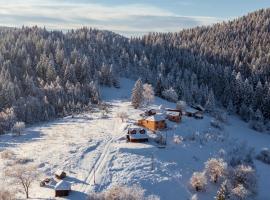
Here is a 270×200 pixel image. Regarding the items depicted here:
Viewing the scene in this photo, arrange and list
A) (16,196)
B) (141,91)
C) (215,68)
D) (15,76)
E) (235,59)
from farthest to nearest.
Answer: (235,59), (215,68), (15,76), (141,91), (16,196)

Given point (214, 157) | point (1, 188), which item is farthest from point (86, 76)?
point (1, 188)

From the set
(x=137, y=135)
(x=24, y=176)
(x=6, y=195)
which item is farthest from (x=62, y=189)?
(x=137, y=135)

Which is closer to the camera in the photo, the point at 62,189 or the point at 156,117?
the point at 62,189

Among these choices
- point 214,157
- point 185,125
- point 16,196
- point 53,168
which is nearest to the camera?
point 16,196

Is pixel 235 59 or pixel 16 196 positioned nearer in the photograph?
pixel 16 196

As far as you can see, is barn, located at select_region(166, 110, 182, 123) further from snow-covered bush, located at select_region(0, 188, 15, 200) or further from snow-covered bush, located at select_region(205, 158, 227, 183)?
snow-covered bush, located at select_region(0, 188, 15, 200)

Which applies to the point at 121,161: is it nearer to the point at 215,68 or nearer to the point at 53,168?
the point at 53,168

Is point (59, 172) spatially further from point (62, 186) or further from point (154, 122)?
point (154, 122)
